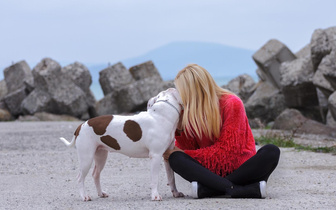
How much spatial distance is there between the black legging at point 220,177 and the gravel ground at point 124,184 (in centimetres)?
21

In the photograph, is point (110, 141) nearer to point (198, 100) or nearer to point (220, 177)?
point (198, 100)

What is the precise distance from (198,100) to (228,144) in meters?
0.50

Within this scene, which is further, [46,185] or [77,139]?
[46,185]

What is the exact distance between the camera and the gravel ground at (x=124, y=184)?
4.68 m

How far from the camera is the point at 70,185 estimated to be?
625 centimetres

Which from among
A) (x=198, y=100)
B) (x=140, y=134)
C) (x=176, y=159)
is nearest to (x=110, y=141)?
(x=140, y=134)

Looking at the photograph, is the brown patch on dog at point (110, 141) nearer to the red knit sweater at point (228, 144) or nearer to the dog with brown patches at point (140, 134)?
the dog with brown patches at point (140, 134)

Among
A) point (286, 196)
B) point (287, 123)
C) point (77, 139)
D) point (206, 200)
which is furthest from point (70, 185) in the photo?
point (287, 123)

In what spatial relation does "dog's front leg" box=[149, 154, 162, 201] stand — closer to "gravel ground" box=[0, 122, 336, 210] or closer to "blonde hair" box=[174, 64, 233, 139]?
"gravel ground" box=[0, 122, 336, 210]

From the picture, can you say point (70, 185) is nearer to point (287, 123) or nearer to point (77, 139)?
point (77, 139)

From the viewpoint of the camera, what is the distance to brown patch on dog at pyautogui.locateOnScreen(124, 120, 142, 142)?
4.81 metres

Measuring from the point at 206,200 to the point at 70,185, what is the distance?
2.07 m

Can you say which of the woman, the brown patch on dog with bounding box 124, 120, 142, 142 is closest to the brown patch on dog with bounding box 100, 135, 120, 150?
the brown patch on dog with bounding box 124, 120, 142, 142

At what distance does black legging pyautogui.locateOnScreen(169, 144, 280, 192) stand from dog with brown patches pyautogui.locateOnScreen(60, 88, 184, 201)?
19 centimetres
